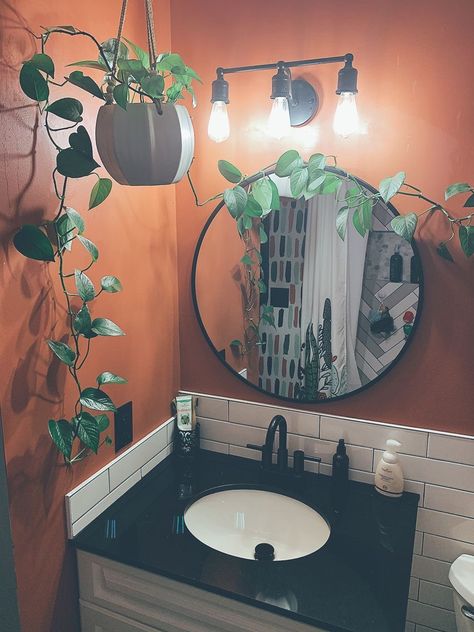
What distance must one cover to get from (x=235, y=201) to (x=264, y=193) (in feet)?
0.42

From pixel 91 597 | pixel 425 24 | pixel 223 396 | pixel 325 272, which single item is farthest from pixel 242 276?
pixel 91 597

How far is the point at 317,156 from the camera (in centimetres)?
151

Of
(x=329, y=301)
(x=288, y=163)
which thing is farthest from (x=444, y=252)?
(x=288, y=163)

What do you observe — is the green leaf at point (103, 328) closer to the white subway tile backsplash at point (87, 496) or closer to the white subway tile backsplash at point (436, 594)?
the white subway tile backsplash at point (87, 496)

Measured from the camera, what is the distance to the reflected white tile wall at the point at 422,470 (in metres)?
1.60

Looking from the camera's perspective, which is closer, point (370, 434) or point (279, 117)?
point (279, 117)

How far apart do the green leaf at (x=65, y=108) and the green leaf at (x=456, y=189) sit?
94 centimetres

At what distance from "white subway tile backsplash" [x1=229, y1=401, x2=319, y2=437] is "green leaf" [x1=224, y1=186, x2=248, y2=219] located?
677 millimetres

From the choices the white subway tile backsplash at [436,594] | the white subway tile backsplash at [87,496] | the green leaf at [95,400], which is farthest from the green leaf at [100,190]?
the white subway tile backsplash at [436,594]

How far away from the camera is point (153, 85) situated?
1068mm

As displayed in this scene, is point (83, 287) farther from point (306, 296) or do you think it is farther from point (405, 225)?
point (405, 225)

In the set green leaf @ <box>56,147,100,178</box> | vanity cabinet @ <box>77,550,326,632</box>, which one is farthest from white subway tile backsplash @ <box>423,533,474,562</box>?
green leaf @ <box>56,147,100,178</box>

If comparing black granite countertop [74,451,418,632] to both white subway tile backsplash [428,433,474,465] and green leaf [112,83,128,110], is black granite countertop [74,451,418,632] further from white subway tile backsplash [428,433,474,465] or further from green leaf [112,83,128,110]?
green leaf [112,83,128,110]

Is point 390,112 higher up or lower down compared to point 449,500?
higher up
